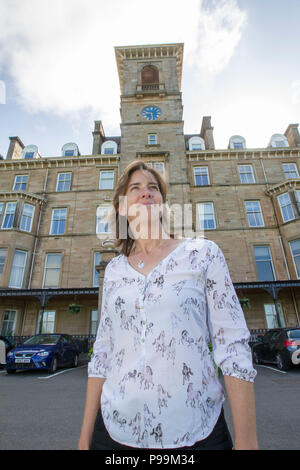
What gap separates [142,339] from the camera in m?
1.23

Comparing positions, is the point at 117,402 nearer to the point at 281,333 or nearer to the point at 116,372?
the point at 116,372

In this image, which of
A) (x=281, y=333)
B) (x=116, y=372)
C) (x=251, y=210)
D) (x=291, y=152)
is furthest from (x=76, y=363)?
(x=291, y=152)

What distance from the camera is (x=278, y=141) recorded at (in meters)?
22.1

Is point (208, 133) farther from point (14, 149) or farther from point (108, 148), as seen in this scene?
point (14, 149)

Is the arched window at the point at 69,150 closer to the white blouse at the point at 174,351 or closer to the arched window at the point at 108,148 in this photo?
the arched window at the point at 108,148

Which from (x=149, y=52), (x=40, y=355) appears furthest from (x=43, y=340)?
(x=149, y=52)

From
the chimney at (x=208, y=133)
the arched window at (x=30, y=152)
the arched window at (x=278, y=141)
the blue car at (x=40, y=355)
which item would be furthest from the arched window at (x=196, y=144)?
the blue car at (x=40, y=355)

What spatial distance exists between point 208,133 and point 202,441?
24.6 metres

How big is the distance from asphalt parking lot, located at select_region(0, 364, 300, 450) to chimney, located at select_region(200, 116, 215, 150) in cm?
1893

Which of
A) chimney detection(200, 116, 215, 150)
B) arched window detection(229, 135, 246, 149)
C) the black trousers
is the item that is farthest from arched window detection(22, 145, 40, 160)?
the black trousers

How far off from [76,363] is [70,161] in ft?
52.3

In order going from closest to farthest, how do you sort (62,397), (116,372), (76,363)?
(116,372), (62,397), (76,363)

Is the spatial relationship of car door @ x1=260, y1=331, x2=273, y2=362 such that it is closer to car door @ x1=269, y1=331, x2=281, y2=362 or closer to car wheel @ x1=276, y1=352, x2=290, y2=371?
car door @ x1=269, y1=331, x2=281, y2=362

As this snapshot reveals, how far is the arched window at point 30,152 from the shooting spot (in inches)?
905
